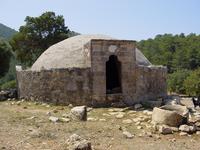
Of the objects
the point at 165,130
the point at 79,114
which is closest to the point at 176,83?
the point at 79,114

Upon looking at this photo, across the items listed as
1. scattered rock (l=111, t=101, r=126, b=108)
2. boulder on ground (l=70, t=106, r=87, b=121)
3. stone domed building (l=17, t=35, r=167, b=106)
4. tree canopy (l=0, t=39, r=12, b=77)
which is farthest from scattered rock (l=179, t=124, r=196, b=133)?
tree canopy (l=0, t=39, r=12, b=77)

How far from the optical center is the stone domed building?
46.2 feet

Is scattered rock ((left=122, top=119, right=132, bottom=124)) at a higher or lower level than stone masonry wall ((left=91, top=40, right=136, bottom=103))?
lower

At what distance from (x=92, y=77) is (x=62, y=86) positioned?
4.29 ft

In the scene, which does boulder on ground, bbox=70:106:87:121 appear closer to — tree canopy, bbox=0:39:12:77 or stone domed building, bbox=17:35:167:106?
stone domed building, bbox=17:35:167:106

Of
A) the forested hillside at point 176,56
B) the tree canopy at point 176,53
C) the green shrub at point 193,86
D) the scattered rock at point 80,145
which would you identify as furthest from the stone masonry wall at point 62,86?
the tree canopy at point 176,53

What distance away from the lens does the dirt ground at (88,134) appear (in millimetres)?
7945

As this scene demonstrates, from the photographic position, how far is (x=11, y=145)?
7.77 m

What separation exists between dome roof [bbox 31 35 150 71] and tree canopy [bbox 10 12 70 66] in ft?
34.4

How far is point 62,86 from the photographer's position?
1444 centimetres

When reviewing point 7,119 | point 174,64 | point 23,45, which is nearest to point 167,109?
point 7,119

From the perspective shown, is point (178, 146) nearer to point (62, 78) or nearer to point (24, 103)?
point (62, 78)

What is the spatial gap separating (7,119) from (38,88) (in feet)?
13.8

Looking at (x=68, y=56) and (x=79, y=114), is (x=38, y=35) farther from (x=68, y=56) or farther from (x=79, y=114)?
(x=79, y=114)
